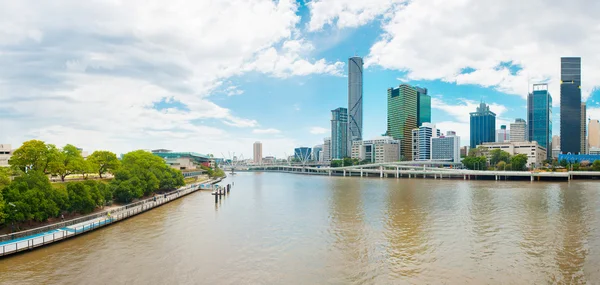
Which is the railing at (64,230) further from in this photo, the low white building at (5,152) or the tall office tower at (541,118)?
the tall office tower at (541,118)

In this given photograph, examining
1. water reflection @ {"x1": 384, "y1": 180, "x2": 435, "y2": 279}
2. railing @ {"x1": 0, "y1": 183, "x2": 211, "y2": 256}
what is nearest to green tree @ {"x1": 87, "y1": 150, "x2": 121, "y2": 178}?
railing @ {"x1": 0, "y1": 183, "x2": 211, "y2": 256}

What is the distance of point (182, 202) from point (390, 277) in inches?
1272

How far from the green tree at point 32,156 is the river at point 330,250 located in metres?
13.5

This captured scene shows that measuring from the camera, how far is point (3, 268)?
54.5 ft

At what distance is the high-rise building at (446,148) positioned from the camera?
17625 cm

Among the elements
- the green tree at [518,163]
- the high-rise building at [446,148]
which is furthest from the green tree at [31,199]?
the high-rise building at [446,148]

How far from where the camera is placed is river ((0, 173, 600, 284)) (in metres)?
16.1

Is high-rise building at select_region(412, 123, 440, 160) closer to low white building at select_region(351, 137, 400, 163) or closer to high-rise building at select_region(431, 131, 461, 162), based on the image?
high-rise building at select_region(431, 131, 461, 162)

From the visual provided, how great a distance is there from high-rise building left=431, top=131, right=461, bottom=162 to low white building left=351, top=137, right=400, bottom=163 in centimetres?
1872

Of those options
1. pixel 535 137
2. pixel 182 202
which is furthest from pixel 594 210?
pixel 535 137

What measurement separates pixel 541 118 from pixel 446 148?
166 feet

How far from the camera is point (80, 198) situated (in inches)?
1032

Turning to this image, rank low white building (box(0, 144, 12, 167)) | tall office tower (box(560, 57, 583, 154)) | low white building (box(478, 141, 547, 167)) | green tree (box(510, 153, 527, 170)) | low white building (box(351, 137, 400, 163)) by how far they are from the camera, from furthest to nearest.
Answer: low white building (box(351, 137, 400, 163)) < tall office tower (box(560, 57, 583, 154)) < low white building (box(478, 141, 547, 167)) < green tree (box(510, 153, 527, 170)) < low white building (box(0, 144, 12, 167))

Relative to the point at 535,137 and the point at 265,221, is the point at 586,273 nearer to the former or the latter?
the point at 265,221
